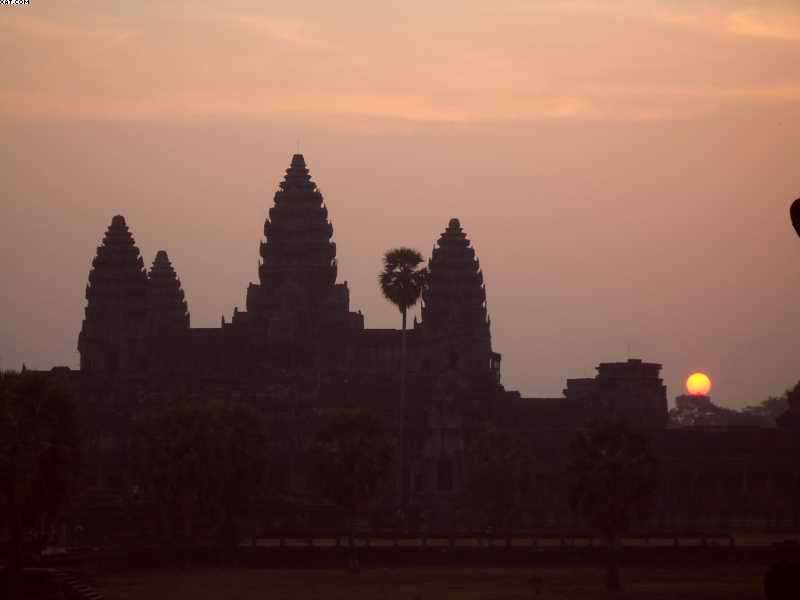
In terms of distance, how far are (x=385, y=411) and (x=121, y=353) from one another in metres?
36.4

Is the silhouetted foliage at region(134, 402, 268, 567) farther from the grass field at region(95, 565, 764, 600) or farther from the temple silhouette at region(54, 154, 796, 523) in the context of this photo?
the temple silhouette at region(54, 154, 796, 523)

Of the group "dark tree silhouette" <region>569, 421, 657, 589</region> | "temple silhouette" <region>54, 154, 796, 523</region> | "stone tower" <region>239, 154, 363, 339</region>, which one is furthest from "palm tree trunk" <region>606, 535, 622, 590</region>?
"stone tower" <region>239, 154, 363, 339</region>

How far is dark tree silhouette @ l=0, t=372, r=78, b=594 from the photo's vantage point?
77.3m

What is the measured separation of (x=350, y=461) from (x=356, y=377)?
67040 mm

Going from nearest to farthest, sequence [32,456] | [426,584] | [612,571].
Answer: [32,456], [612,571], [426,584]

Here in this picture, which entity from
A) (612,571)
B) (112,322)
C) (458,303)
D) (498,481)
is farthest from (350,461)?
(112,322)

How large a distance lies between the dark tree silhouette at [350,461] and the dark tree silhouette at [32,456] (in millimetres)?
26932

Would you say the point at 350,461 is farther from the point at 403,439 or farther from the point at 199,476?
the point at 403,439

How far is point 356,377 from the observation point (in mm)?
177000

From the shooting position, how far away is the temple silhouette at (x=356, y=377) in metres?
Answer: 162

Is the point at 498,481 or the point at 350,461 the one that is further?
the point at 498,481

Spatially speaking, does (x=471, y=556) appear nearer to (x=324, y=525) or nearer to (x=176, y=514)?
(x=176, y=514)

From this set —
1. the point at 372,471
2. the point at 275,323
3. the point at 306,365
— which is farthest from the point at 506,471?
the point at 275,323

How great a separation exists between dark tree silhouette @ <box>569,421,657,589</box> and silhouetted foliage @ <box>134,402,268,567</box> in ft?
61.4
